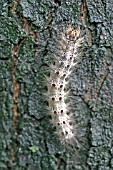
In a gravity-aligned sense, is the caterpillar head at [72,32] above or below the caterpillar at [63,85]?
above

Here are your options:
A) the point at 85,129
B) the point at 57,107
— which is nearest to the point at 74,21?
the point at 57,107

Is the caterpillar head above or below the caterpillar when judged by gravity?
above

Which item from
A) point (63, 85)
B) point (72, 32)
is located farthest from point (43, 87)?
point (72, 32)

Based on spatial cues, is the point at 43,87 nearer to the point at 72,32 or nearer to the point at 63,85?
the point at 63,85

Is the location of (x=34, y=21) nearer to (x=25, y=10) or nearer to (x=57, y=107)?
(x=25, y=10)
